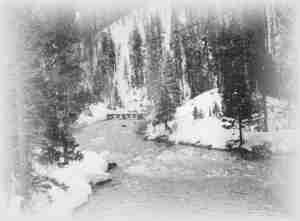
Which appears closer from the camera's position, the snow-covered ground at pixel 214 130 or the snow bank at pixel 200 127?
the snow-covered ground at pixel 214 130

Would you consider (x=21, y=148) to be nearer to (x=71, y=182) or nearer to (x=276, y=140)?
(x=71, y=182)

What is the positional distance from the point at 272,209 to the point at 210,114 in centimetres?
2242

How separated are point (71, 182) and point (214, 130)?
17.8 m

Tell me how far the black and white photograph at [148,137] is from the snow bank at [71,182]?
3.4 inches

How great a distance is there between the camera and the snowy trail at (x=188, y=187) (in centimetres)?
1543

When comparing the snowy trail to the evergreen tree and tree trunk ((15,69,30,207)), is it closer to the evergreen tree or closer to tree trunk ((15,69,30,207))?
tree trunk ((15,69,30,207))

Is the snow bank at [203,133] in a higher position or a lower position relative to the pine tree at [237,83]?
lower

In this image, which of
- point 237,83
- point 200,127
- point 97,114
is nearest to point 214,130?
point 200,127

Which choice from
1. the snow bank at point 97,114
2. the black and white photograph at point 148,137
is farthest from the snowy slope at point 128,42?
the black and white photograph at point 148,137

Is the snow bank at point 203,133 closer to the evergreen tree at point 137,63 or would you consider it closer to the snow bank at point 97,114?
the snow bank at point 97,114

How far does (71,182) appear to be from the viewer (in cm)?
1875

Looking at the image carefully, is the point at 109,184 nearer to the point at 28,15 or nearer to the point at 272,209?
the point at 272,209

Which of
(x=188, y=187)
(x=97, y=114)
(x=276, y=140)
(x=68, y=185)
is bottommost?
(x=188, y=187)

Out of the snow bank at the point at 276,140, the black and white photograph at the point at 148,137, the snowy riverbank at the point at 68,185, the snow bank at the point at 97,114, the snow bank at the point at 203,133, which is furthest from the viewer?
the snow bank at the point at 97,114
